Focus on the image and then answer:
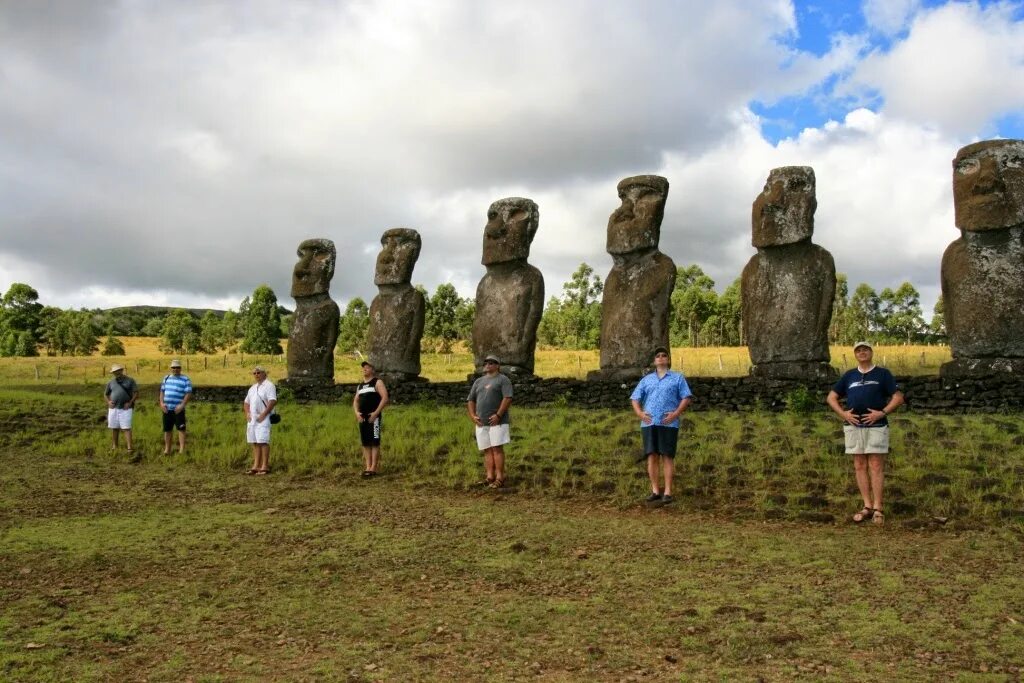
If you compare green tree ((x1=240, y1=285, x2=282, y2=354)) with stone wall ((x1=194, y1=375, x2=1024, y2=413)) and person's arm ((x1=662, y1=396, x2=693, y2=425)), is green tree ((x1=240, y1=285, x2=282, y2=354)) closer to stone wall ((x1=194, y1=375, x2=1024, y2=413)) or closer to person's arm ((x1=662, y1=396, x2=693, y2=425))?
stone wall ((x1=194, y1=375, x2=1024, y2=413))

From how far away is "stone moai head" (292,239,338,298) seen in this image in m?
18.7

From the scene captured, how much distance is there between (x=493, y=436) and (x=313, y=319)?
32.1 feet

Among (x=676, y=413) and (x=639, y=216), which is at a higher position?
(x=639, y=216)

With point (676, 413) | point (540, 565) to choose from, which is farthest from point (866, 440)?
point (540, 565)

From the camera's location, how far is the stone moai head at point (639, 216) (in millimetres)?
14414

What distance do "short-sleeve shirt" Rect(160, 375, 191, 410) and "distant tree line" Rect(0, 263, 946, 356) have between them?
4138 cm

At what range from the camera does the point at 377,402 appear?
1061 centimetres

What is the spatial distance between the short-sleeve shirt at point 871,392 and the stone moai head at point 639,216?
719 cm

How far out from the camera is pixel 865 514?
24.4ft

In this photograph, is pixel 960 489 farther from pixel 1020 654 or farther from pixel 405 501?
pixel 405 501

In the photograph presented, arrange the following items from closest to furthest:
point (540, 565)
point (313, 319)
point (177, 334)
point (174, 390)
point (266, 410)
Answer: point (540, 565) → point (266, 410) → point (174, 390) → point (313, 319) → point (177, 334)

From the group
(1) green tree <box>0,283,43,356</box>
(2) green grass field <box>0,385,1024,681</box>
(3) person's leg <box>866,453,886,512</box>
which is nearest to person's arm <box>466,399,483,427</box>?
(2) green grass field <box>0,385,1024,681</box>

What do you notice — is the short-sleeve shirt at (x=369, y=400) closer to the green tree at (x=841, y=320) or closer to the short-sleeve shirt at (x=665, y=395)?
the short-sleeve shirt at (x=665, y=395)

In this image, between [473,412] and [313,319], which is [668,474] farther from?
[313,319]
